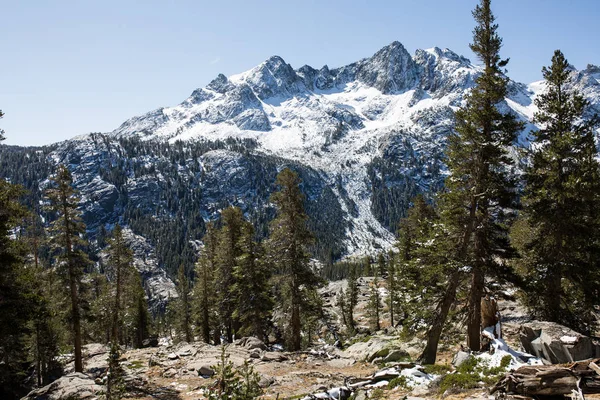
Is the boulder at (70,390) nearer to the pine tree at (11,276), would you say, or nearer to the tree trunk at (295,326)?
the pine tree at (11,276)

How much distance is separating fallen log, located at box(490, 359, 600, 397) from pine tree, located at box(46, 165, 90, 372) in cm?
2561

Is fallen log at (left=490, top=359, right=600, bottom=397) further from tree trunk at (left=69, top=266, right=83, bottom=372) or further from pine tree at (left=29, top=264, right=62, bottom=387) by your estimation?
pine tree at (left=29, top=264, right=62, bottom=387)

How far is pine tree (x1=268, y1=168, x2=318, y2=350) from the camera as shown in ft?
87.5

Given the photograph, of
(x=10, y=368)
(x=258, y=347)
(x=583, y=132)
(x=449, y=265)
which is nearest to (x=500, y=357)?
(x=449, y=265)

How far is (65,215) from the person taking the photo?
993 inches

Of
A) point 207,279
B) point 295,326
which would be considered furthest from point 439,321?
point 207,279

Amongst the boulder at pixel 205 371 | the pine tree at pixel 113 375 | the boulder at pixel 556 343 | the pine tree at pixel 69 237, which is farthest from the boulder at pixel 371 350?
the pine tree at pixel 69 237

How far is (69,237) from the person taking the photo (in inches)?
990

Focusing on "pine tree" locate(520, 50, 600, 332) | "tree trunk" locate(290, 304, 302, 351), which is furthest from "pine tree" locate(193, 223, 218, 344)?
"pine tree" locate(520, 50, 600, 332)

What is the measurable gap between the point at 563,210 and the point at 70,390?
24.4 m

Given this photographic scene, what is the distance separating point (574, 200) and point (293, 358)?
18394 mm

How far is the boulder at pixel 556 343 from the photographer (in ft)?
36.9

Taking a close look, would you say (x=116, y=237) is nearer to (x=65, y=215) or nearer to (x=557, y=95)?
(x=65, y=215)

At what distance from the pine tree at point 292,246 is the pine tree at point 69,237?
1351 cm
